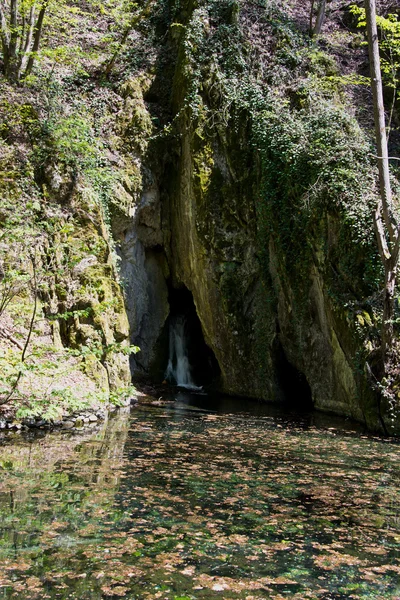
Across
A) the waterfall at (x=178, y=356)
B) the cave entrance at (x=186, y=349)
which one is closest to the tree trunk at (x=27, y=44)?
the cave entrance at (x=186, y=349)

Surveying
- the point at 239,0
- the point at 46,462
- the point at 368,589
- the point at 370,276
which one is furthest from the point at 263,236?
the point at 368,589

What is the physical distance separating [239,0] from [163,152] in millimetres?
5140

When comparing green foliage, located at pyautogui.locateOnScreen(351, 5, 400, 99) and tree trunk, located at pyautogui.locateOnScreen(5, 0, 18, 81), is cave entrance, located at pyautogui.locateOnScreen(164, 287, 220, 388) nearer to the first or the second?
tree trunk, located at pyautogui.locateOnScreen(5, 0, 18, 81)

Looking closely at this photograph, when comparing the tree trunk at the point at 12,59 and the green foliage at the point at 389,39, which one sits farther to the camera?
the tree trunk at the point at 12,59

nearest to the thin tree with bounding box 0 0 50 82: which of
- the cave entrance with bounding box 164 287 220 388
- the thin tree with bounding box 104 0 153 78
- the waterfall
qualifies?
the thin tree with bounding box 104 0 153 78

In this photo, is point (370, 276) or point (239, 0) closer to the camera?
point (370, 276)

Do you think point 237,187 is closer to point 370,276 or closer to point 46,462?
point 370,276

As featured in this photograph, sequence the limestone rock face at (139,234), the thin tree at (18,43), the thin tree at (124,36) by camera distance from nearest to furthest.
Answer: the thin tree at (18,43) → the limestone rock face at (139,234) → the thin tree at (124,36)

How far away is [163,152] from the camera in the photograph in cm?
1686

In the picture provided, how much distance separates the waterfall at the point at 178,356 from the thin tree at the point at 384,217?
8.52 m

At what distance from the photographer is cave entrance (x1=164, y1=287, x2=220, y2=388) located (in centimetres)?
1803

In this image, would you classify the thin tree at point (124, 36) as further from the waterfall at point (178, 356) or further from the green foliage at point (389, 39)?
the waterfall at point (178, 356)

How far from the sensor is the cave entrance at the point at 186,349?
18031mm

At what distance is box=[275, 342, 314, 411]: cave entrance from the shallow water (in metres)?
6.06
